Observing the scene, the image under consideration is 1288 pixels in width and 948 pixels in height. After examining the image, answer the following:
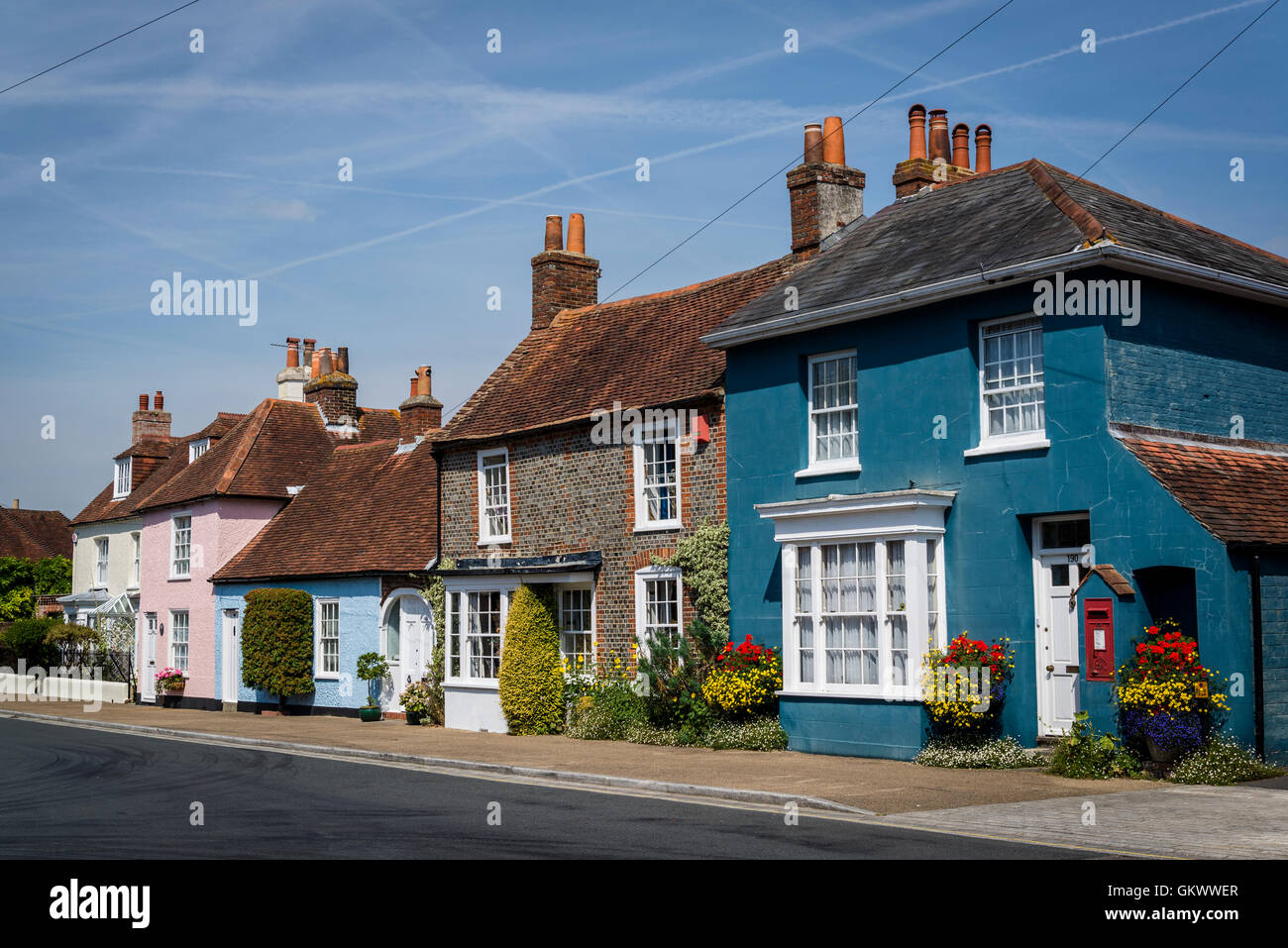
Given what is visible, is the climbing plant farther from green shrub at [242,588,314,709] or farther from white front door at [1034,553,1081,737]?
green shrub at [242,588,314,709]

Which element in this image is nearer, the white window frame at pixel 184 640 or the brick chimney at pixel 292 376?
the white window frame at pixel 184 640

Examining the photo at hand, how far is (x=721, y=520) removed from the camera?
2144 cm

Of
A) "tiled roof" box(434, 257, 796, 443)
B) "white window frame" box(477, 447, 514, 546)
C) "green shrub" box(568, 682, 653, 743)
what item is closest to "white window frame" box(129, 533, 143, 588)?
"tiled roof" box(434, 257, 796, 443)

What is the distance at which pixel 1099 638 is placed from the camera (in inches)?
616

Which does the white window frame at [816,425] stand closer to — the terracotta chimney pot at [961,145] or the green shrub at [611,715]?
the green shrub at [611,715]

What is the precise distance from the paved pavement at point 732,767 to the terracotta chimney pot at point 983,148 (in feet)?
39.0

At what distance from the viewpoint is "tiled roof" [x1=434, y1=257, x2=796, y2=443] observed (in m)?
22.9

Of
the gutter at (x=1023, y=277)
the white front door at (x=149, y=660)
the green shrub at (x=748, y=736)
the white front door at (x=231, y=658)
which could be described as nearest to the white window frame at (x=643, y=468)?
the gutter at (x=1023, y=277)

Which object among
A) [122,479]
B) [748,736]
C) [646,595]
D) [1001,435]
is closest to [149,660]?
[122,479]

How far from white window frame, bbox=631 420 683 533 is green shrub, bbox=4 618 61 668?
26786 millimetres

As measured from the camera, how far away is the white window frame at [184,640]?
36.2 meters

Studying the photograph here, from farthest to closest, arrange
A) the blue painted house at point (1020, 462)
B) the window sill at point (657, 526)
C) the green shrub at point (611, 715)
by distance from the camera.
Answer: the window sill at point (657, 526) < the green shrub at point (611, 715) < the blue painted house at point (1020, 462)

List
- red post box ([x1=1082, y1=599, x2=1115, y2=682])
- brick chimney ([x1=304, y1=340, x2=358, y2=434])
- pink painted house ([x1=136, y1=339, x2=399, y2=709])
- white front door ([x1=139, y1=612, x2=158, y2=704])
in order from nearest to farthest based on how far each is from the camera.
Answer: red post box ([x1=1082, y1=599, x2=1115, y2=682]), pink painted house ([x1=136, y1=339, x2=399, y2=709]), white front door ([x1=139, y1=612, x2=158, y2=704]), brick chimney ([x1=304, y1=340, x2=358, y2=434])

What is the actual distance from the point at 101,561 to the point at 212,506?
9.85m
